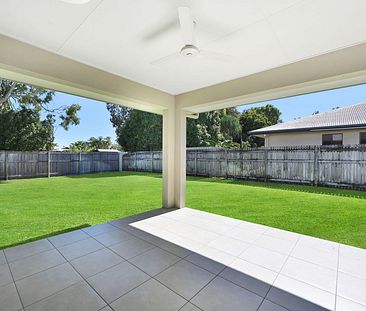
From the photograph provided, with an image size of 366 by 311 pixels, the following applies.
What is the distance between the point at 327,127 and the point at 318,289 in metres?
8.49

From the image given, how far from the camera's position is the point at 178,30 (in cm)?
199

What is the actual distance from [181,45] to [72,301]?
8.53 feet

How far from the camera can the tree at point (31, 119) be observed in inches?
388

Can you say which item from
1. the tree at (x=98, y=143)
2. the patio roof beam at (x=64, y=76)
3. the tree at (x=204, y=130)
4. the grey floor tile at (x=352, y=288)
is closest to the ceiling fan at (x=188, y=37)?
the patio roof beam at (x=64, y=76)

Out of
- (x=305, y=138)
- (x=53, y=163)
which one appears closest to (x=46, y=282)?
(x=53, y=163)

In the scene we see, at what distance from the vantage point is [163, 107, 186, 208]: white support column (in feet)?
13.4

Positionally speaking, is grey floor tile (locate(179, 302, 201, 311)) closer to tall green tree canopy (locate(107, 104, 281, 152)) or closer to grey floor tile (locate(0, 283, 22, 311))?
grey floor tile (locate(0, 283, 22, 311))

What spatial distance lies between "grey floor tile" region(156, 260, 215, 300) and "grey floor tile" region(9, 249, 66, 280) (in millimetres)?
1127

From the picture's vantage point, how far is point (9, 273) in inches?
73.8

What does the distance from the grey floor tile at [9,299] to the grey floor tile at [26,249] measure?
54 cm

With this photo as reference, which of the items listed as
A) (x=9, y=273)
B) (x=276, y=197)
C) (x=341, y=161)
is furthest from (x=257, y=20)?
(x=341, y=161)

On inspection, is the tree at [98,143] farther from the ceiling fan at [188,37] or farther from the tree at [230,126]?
the ceiling fan at [188,37]

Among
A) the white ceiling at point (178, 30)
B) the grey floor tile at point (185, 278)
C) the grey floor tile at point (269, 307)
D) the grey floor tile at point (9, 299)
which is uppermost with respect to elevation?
the white ceiling at point (178, 30)

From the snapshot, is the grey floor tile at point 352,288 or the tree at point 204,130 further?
the tree at point 204,130
